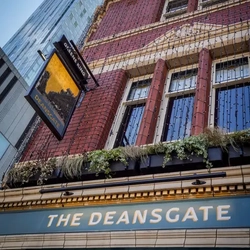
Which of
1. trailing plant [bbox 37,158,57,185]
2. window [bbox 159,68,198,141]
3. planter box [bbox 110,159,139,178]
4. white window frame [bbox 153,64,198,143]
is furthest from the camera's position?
white window frame [bbox 153,64,198,143]

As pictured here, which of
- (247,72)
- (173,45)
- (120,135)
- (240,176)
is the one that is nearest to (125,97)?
(120,135)

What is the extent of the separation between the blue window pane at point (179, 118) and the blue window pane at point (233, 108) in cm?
64

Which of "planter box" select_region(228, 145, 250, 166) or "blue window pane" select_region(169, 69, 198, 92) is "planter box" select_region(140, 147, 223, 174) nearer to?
"planter box" select_region(228, 145, 250, 166)

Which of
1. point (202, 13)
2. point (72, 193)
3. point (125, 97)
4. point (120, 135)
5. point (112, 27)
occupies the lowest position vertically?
point (72, 193)

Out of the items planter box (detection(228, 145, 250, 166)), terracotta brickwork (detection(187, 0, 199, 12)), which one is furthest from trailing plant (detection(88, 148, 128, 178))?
terracotta brickwork (detection(187, 0, 199, 12))

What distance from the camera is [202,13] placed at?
397 inches

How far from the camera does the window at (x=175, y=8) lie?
1180cm

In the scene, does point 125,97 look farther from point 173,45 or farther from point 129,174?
point 129,174

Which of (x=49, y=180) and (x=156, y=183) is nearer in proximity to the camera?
(x=156, y=183)

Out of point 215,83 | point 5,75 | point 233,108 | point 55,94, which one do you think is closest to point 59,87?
point 55,94

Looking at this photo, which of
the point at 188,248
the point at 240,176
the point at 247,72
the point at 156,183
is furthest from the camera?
the point at 247,72

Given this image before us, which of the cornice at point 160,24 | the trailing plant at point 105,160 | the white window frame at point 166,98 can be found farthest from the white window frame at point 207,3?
the trailing plant at point 105,160

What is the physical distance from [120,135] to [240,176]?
12.1 ft

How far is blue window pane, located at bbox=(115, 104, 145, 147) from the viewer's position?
7.70 meters
